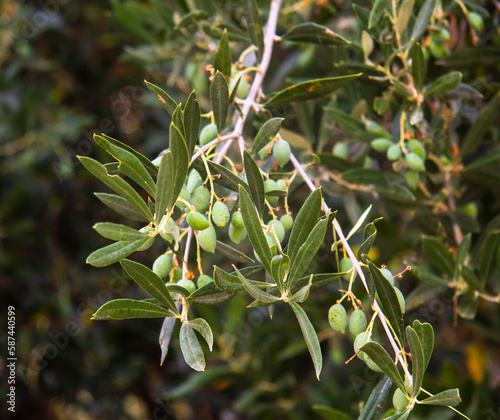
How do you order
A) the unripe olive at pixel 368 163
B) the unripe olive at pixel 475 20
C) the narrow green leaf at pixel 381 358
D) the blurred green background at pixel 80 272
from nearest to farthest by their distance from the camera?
the narrow green leaf at pixel 381 358, the unripe olive at pixel 475 20, the unripe olive at pixel 368 163, the blurred green background at pixel 80 272

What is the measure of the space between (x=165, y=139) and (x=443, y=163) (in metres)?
1.26

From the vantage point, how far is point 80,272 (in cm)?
221

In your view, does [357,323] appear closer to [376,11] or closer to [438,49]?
[376,11]

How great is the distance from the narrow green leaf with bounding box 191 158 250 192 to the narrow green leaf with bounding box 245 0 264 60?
0.32 m

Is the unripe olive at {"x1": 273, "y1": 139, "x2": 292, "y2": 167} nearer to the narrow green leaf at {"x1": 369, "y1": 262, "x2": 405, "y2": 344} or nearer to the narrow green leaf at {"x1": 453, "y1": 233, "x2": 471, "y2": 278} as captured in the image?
the narrow green leaf at {"x1": 369, "y1": 262, "x2": 405, "y2": 344}

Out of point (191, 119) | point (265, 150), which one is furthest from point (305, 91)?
point (191, 119)

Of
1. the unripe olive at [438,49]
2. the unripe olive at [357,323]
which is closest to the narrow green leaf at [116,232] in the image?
the unripe olive at [357,323]

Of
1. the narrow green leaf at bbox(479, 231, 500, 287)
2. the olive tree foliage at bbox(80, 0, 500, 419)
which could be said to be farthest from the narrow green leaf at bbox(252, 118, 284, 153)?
the narrow green leaf at bbox(479, 231, 500, 287)

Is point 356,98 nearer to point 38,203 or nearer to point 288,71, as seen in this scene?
point 288,71

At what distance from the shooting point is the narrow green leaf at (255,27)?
37.8 inches

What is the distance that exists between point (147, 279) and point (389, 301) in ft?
1.04

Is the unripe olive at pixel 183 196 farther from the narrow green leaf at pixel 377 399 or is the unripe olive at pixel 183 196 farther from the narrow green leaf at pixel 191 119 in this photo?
the narrow green leaf at pixel 377 399

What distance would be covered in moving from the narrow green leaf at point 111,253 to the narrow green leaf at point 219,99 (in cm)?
24

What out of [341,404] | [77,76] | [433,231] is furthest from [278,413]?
[77,76]
